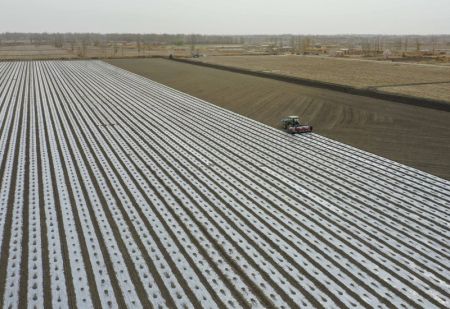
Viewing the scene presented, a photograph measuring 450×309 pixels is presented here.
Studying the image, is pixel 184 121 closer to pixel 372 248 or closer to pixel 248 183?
pixel 248 183

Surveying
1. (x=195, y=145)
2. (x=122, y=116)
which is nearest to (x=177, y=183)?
(x=195, y=145)

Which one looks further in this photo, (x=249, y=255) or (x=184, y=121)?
(x=184, y=121)

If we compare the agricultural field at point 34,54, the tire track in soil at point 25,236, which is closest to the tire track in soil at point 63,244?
the tire track in soil at point 25,236

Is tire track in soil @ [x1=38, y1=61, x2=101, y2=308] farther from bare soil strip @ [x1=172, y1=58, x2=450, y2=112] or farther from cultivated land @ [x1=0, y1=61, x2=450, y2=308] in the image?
bare soil strip @ [x1=172, y1=58, x2=450, y2=112]

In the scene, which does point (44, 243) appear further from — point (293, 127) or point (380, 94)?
point (380, 94)

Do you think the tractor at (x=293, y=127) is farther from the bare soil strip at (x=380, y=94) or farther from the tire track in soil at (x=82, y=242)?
the tire track in soil at (x=82, y=242)

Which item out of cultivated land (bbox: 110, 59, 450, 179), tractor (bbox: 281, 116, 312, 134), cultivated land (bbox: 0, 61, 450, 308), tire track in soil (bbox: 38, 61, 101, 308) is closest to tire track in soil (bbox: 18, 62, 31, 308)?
cultivated land (bbox: 0, 61, 450, 308)
